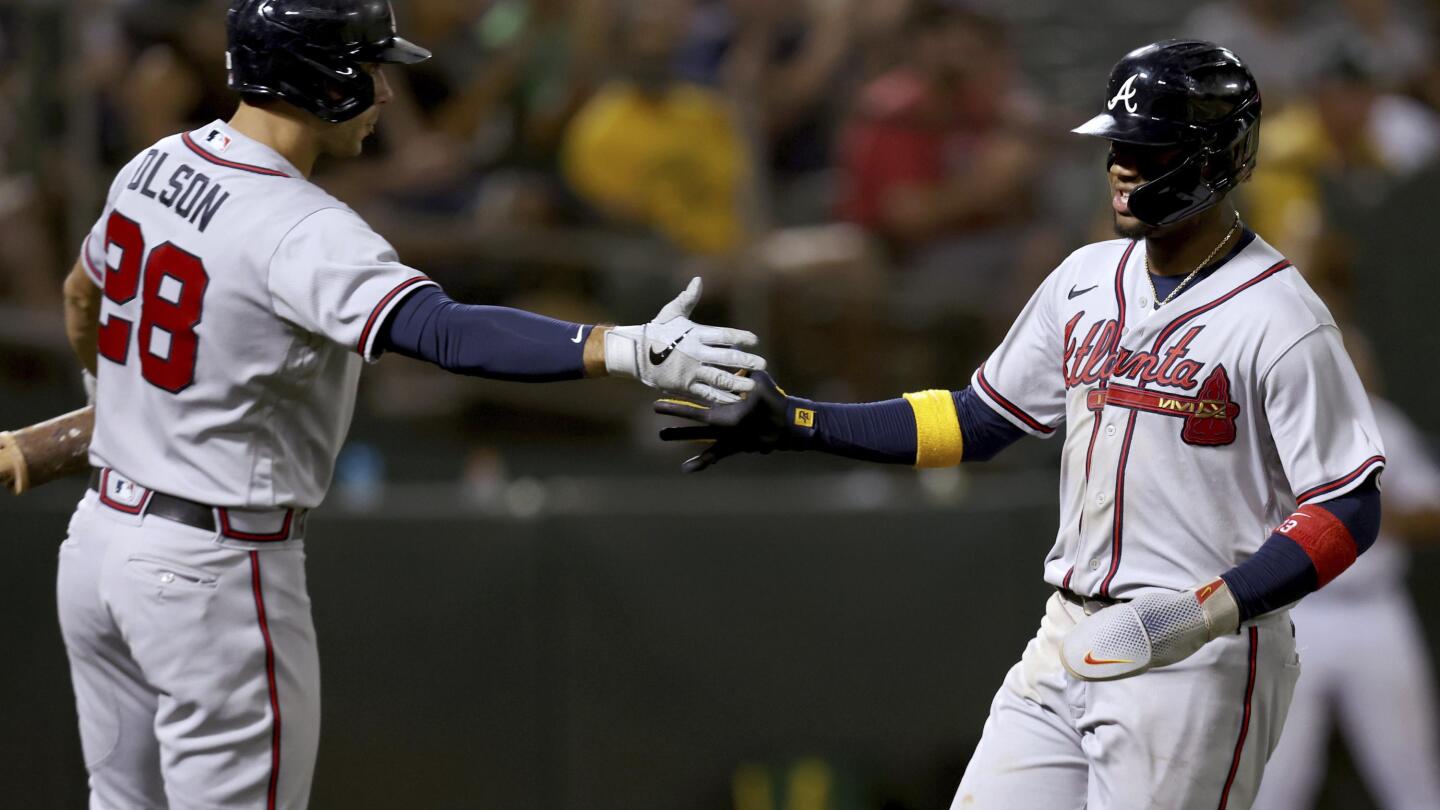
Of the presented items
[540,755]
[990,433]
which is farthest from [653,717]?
[990,433]

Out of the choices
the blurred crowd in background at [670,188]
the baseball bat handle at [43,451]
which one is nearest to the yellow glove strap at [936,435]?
the baseball bat handle at [43,451]

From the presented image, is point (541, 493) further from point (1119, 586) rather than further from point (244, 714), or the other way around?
point (1119, 586)

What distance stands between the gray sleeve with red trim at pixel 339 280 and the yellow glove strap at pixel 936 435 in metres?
1.04

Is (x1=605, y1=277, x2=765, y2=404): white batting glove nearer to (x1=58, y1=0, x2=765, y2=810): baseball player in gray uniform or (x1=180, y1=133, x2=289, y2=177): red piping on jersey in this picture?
(x1=58, y1=0, x2=765, y2=810): baseball player in gray uniform

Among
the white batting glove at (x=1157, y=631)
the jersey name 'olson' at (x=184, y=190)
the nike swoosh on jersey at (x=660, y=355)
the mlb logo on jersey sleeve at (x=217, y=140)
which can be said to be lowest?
the white batting glove at (x=1157, y=631)

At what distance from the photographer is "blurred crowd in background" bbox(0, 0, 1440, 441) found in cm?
605

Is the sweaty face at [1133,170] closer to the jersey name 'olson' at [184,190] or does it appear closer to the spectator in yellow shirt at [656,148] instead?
the jersey name 'olson' at [184,190]

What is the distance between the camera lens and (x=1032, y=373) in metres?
3.35

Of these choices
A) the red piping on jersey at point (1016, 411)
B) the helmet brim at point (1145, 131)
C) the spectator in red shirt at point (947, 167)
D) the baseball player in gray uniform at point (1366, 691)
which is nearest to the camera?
the helmet brim at point (1145, 131)

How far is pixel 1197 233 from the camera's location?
3135mm

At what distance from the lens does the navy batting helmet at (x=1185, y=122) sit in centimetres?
305

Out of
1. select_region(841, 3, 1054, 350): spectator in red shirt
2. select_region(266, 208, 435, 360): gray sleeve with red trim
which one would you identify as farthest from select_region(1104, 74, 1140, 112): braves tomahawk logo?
select_region(841, 3, 1054, 350): spectator in red shirt

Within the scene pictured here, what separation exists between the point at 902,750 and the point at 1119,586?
9.39 feet

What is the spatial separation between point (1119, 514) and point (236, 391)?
170 cm
